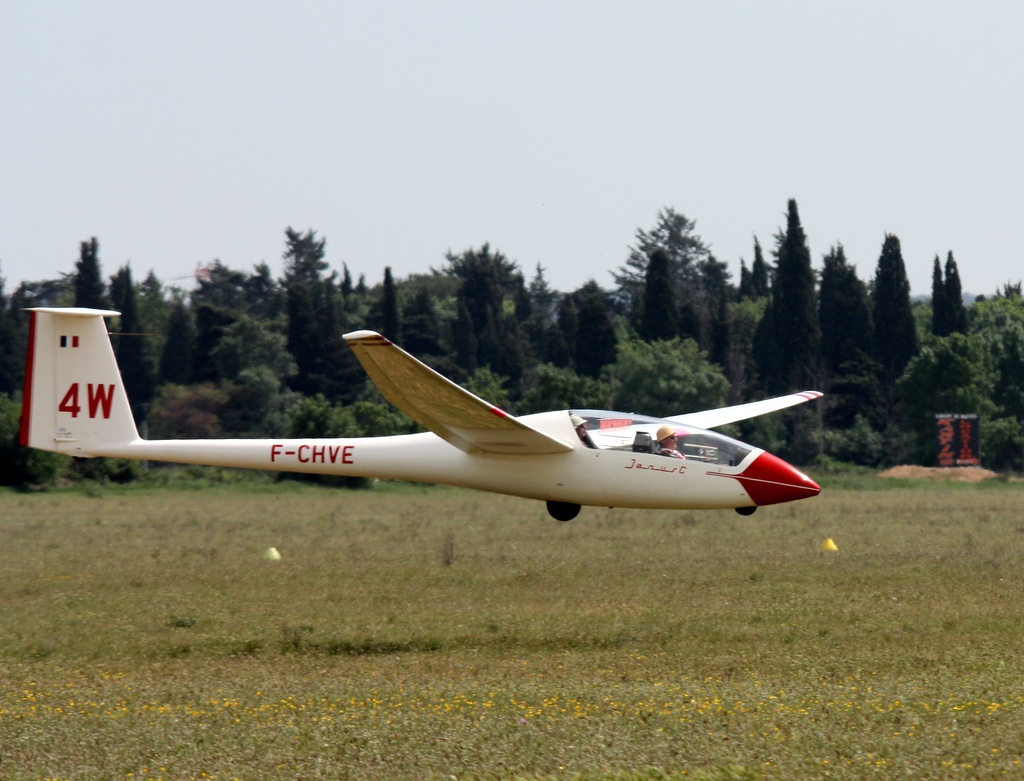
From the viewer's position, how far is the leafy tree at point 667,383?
82.9 meters

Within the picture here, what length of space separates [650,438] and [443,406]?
251 centimetres

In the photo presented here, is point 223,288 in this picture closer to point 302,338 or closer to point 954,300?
point 302,338

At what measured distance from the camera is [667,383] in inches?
3255

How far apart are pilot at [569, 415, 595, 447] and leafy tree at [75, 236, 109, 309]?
284 ft

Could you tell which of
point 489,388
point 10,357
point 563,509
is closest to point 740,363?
point 489,388

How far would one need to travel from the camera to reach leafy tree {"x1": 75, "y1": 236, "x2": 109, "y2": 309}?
96.8 metres

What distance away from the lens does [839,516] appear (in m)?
41.3

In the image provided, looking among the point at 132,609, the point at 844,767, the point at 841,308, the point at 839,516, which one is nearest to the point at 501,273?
the point at 841,308

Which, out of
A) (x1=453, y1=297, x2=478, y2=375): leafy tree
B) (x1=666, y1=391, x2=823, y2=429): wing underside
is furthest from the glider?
(x1=453, y1=297, x2=478, y2=375): leafy tree

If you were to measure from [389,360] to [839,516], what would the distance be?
30481 millimetres

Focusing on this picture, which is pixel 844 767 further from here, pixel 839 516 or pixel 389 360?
pixel 839 516

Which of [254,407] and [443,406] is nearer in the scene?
[443,406]

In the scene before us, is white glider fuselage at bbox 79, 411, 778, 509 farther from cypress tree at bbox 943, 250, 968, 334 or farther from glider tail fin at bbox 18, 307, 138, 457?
cypress tree at bbox 943, 250, 968, 334

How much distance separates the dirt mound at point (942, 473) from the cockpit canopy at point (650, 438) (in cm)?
5723
